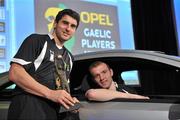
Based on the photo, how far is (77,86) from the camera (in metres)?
2.94

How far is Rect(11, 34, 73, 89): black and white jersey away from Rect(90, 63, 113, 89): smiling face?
2.01 ft

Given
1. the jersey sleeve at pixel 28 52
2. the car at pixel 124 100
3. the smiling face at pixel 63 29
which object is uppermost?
the smiling face at pixel 63 29

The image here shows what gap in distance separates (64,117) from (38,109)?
0.17m

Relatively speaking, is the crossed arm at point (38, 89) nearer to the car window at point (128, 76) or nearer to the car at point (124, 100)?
the car at point (124, 100)

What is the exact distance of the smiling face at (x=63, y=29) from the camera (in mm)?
2137

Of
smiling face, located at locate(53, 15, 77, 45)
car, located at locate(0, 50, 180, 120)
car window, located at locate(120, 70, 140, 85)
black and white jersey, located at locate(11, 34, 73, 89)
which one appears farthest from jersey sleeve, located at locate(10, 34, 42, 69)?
car window, located at locate(120, 70, 140, 85)

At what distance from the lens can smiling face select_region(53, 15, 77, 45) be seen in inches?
84.1

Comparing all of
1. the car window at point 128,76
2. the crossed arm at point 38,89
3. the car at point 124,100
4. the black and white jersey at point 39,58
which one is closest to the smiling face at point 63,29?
the black and white jersey at point 39,58

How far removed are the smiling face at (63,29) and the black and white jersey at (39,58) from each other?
0.17ft

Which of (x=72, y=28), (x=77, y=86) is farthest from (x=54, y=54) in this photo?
(x=77, y=86)

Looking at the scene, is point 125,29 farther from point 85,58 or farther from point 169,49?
point 85,58

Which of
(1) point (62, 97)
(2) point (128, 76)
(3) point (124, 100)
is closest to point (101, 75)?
(3) point (124, 100)

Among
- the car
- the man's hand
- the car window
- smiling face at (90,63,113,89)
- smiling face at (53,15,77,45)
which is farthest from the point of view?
the car window

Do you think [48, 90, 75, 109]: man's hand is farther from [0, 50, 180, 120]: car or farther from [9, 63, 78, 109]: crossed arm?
[0, 50, 180, 120]: car
